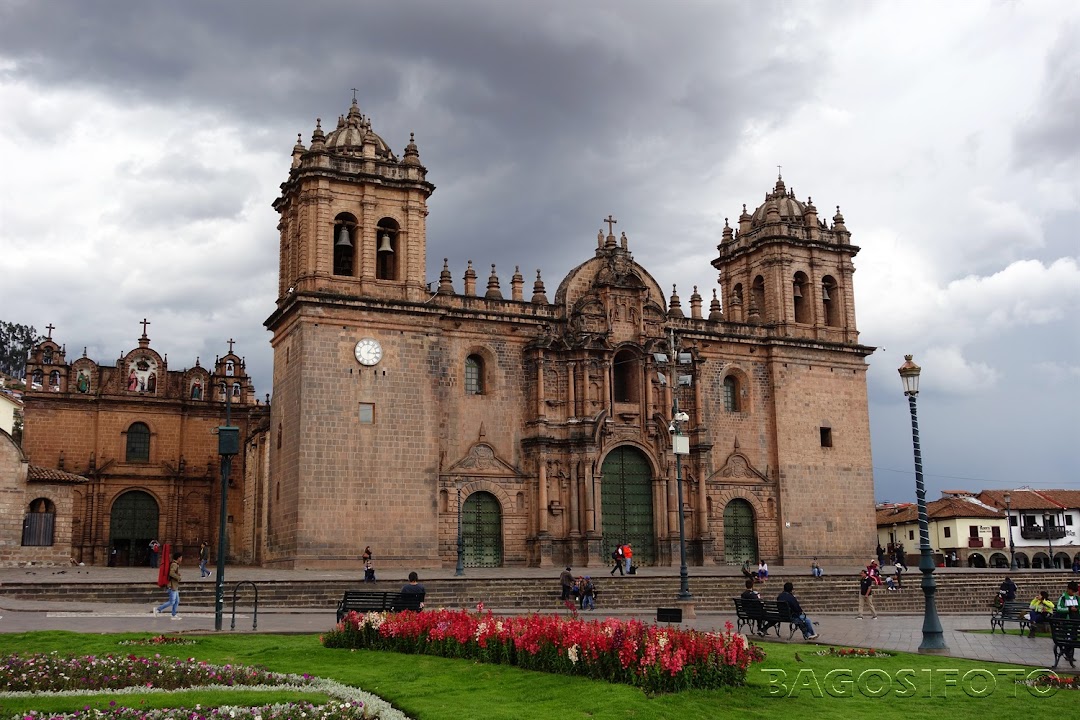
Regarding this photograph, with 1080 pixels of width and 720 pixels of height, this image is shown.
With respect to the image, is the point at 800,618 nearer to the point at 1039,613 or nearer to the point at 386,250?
the point at 1039,613

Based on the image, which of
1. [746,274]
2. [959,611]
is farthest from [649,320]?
[959,611]

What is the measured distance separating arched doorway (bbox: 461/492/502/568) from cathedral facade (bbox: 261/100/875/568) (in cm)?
6

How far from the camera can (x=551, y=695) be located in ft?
37.0

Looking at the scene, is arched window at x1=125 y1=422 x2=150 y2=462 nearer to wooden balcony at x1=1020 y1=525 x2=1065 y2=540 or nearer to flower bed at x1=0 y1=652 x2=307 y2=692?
flower bed at x1=0 y1=652 x2=307 y2=692

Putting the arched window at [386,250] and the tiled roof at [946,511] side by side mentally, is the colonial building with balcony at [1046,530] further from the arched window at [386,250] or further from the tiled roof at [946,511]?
the arched window at [386,250]

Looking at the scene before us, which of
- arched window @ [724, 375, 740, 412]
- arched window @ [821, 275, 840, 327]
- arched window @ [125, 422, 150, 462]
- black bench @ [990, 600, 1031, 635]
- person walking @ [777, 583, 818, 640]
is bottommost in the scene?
black bench @ [990, 600, 1031, 635]

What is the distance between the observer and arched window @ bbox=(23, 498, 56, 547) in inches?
1425

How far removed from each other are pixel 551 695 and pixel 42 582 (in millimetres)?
18025

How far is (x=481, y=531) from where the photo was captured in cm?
3556

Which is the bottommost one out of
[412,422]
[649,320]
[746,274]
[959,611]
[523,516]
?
[959,611]

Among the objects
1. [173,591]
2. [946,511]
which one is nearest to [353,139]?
[173,591]

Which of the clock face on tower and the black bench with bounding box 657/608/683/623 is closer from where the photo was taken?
the black bench with bounding box 657/608/683/623

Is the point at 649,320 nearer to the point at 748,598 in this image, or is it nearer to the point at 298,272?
the point at 298,272

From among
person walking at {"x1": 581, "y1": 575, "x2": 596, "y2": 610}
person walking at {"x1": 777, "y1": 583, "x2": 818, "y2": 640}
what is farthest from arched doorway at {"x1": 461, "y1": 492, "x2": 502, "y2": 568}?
person walking at {"x1": 777, "y1": 583, "x2": 818, "y2": 640}
